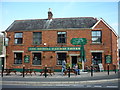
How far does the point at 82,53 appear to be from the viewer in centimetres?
2012

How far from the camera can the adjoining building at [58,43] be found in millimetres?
20641

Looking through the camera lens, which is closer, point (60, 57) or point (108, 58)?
point (108, 58)

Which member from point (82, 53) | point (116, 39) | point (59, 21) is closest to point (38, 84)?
point (82, 53)

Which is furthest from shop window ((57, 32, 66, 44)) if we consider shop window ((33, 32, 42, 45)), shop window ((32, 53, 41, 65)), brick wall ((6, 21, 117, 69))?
shop window ((32, 53, 41, 65))

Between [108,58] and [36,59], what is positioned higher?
[108,58]

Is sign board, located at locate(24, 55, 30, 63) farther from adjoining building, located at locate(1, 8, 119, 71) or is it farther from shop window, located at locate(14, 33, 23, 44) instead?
shop window, located at locate(14, 33, 23, 44)

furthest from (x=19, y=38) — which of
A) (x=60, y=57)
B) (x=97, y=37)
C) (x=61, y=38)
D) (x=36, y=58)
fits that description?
(x=97, y=37)

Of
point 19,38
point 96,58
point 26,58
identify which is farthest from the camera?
point 19,38

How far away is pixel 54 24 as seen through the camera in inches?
893

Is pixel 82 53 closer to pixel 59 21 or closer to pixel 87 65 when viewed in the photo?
pixel 87 65

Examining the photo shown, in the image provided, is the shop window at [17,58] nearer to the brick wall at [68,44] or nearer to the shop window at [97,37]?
the brick wall at [68,44]

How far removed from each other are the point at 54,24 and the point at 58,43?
312 centimetres

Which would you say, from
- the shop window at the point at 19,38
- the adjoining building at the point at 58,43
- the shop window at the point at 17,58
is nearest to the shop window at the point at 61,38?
the adjoining building at the point at 58,43

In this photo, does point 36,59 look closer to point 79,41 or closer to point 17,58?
point 17,58
